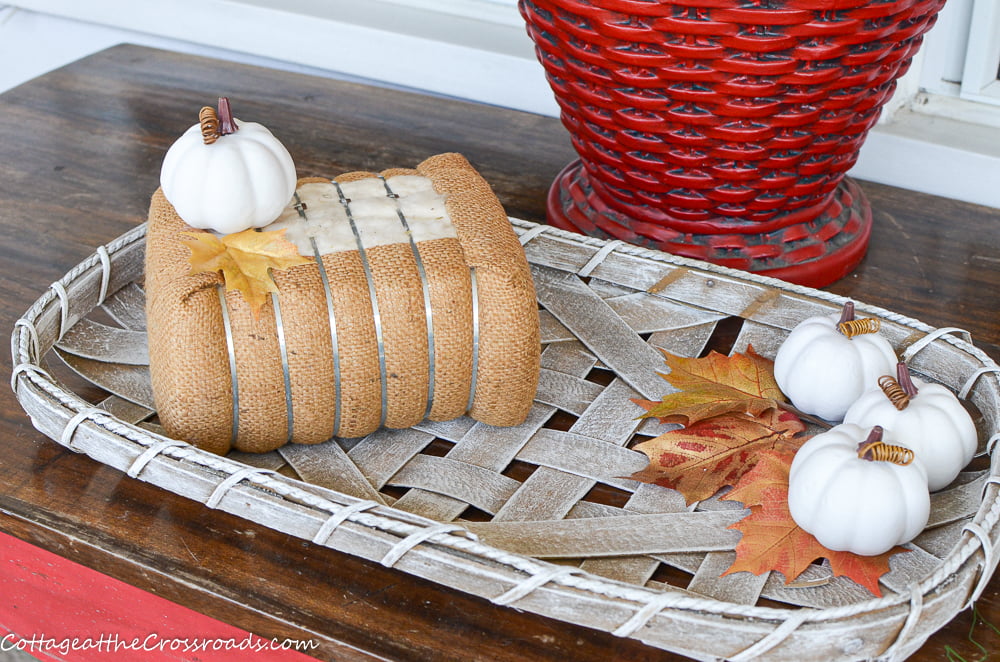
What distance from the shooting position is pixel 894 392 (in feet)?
1.57

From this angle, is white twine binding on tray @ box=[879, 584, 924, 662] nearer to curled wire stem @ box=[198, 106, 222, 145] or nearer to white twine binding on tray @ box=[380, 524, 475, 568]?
white twine binding on tray @ box=[380, 524, 475, 568]

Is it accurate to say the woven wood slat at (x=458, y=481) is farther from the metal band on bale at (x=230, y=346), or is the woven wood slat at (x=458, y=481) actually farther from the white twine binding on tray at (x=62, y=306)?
the white twine binding on tray at (x=62, y=306)

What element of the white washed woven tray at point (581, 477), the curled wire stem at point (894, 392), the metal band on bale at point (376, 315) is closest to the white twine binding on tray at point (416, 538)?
the white washed woven tray at point (581, 477)

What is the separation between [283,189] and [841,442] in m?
0.30

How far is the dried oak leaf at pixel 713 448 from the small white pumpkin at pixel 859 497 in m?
0.07

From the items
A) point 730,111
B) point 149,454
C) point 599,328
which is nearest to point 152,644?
point 149,454

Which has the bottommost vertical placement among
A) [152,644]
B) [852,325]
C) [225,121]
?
[152,644]

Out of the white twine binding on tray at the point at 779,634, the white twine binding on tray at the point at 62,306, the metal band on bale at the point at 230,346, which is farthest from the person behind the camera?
the white twine binding on tray at the point at 62,306

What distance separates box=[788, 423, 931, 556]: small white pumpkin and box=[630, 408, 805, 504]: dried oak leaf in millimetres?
66

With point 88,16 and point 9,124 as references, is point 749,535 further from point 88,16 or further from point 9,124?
point 88,16

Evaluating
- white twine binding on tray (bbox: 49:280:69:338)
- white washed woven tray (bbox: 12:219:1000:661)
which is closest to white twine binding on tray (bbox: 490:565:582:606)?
white washed woven tray (bbox: 12:219:1000:661)

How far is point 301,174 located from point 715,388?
433 millimetres

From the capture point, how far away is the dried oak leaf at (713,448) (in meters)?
0.52

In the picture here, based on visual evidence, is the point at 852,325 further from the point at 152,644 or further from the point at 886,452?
the point at 152,644
